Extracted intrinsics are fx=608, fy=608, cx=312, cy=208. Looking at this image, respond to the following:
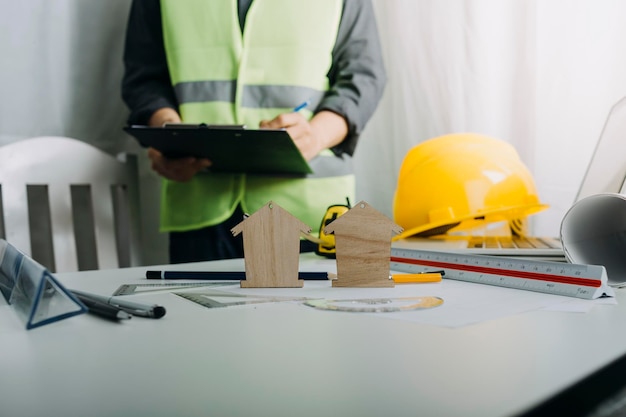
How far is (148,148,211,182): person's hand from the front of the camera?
4.23ft

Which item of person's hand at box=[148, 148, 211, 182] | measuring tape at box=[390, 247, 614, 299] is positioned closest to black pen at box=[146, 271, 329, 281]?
measuring tape at box=[390, 247, 614, 299]

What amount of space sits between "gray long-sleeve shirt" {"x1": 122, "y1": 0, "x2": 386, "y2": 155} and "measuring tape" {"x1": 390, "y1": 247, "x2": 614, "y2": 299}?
671mm

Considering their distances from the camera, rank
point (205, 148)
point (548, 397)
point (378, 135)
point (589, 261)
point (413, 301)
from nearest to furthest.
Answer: point (548, 397), point (413, 301), point (589, 261), point (205, 148), point (378, 135)

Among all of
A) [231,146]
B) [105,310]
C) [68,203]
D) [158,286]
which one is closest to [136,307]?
[105,310]

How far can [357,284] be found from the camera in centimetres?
67

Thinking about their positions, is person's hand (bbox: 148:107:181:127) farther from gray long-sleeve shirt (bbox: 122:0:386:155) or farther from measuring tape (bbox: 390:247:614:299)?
measuring tape (bbox: 390:247:614:299)

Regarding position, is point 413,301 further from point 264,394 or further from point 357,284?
point 264,394

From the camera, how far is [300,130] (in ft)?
4.29

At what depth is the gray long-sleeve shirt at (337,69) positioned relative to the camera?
4.74ft

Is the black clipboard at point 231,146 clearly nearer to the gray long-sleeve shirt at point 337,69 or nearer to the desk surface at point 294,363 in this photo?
the gray long-sleeve shirt at point 337,69

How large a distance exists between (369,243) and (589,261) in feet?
0.87

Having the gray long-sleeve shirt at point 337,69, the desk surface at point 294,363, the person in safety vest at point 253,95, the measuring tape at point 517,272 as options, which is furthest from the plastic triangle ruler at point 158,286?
the gray long-sleeve shirt at point 337,69

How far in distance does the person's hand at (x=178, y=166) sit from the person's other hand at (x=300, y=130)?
6.4 inches

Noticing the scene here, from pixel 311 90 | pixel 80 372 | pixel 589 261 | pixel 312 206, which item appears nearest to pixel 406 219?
pixel 312 206
